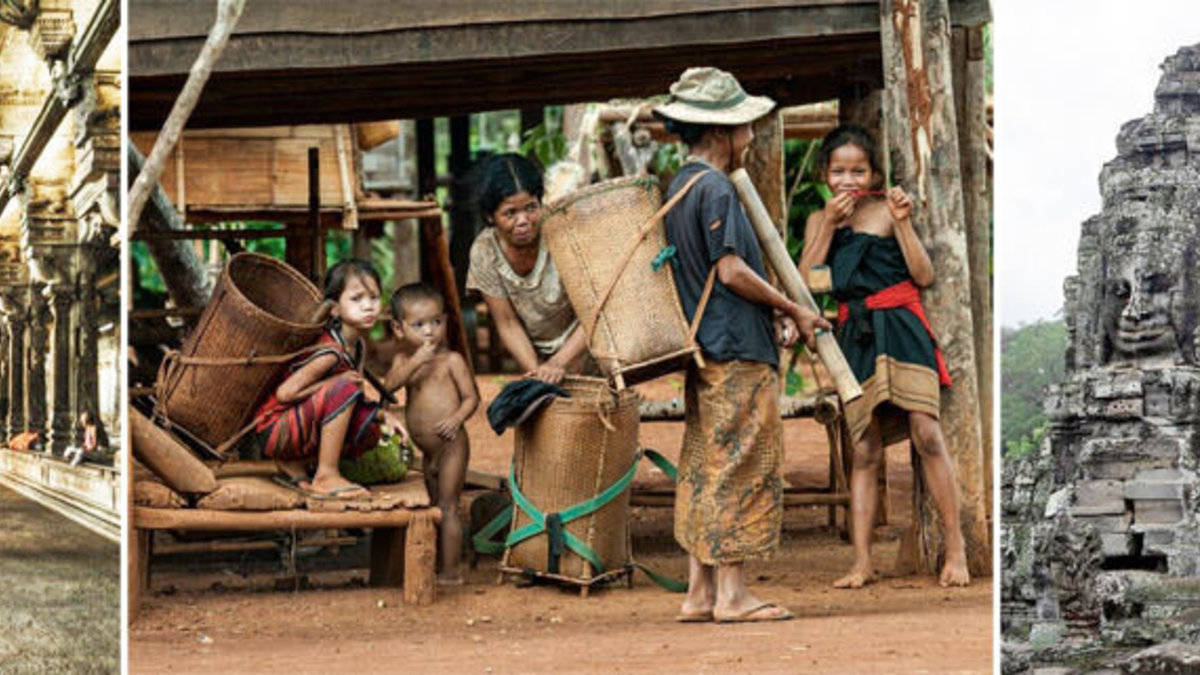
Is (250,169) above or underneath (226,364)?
above

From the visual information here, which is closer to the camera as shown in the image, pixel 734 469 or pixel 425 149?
pixel 734 469

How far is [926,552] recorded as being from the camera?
832 centimetres

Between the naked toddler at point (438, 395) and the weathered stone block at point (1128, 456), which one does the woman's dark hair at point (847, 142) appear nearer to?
the weathered stone block at point (1128, 456)

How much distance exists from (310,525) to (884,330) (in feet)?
7.97

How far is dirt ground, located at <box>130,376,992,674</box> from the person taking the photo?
6863 mm

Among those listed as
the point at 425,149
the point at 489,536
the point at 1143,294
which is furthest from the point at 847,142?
the point at 425,149

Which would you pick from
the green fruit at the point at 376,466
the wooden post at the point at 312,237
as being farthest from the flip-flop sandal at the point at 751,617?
the wooden post at the point at 312,237

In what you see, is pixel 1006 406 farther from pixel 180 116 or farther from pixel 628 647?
pixel 180 116

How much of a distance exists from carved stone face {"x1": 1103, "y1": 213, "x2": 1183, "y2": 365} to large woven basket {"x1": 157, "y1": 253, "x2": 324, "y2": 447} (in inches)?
126

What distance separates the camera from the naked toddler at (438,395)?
27.7 ft

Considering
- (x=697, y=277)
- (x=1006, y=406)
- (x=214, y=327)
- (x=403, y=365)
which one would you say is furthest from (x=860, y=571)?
(x=214, y=327)

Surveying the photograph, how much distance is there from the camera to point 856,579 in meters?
8.12

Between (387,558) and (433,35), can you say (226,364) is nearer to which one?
(387,558)

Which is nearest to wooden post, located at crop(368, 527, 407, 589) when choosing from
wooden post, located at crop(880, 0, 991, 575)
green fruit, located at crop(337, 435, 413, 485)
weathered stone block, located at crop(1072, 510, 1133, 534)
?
green fruit, located at crop(337, 435, 413, 485)
